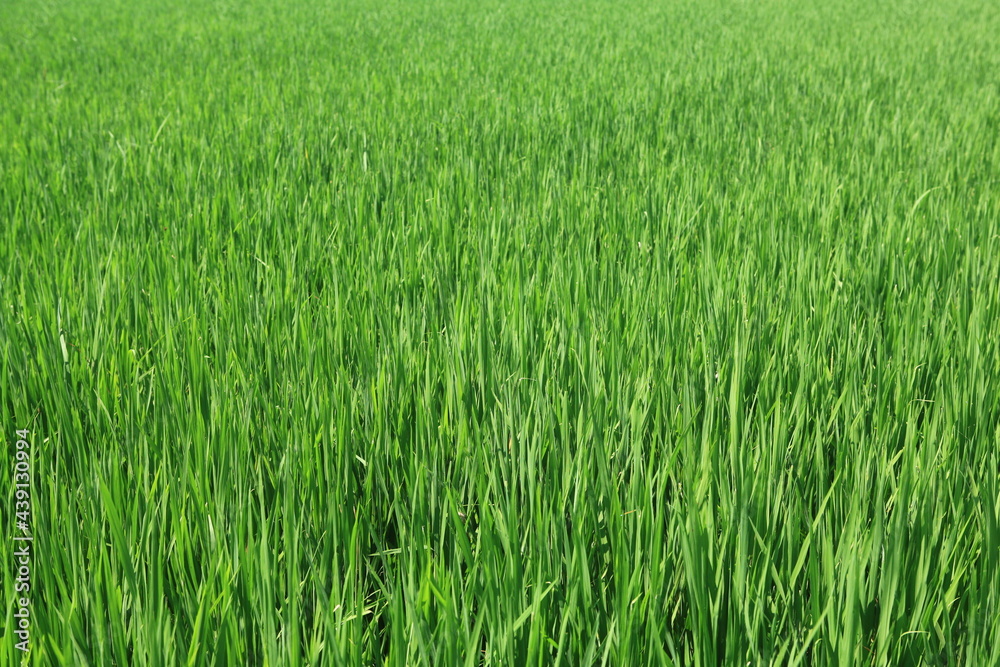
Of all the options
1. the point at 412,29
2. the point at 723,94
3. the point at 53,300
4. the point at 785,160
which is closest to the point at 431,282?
the point at 53,300

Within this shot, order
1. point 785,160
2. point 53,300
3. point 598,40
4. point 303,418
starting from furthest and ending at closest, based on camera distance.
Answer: point 598,40
point 785,160
point 53,300
point 303,418

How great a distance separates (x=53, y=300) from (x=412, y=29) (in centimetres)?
649

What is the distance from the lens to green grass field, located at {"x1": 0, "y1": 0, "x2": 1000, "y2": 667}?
30.8 inches

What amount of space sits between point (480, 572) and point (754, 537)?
1.05ft

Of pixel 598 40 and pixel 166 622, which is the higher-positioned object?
pixel 598 40

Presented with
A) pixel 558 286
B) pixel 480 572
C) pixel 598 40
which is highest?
pixel 598 40

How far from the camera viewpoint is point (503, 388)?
1199 millimetres

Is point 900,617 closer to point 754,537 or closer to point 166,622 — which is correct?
point 754,537

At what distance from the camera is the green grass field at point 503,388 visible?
0.78m

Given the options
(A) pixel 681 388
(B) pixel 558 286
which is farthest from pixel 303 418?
(B) pixel 558 286

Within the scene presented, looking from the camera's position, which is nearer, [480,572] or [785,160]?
[480,572]

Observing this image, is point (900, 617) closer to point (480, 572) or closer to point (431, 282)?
point (480, 572)

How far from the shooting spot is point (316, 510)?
3.29 feet

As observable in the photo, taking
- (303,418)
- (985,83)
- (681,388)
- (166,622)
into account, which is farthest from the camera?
(985,83)
